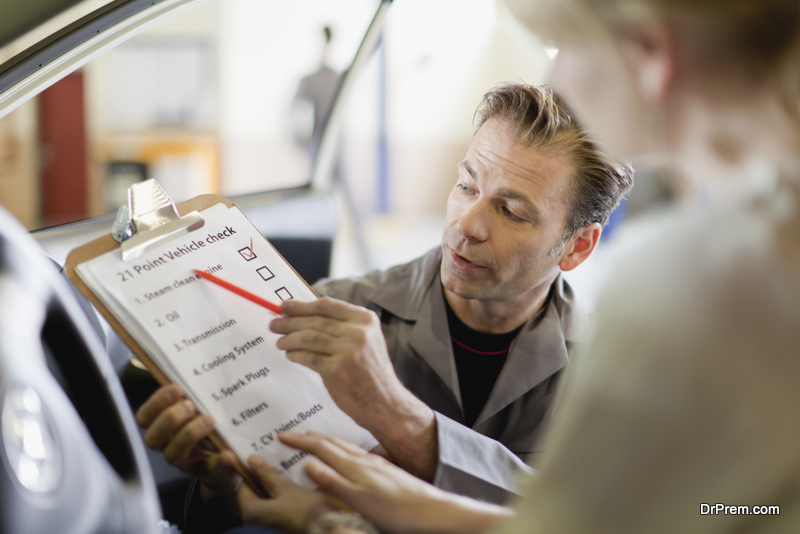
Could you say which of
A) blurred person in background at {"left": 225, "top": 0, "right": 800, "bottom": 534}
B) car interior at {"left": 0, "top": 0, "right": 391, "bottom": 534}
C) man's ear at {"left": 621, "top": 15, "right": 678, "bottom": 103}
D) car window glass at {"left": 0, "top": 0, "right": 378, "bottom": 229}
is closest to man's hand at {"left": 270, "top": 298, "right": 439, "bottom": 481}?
car interior at {"left": 0, "top": 0, "right": 391, "bottom": 534}

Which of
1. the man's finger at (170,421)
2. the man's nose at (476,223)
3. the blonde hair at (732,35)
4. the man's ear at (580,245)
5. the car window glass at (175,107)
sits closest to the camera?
the blonde hair at (732,35)

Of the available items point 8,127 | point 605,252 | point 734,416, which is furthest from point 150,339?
point 8,127

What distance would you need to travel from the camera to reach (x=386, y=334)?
1.34 metres

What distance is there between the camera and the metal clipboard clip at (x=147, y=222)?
85 centimetres

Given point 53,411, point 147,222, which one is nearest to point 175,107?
Result: point 147,222

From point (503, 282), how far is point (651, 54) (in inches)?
30.8

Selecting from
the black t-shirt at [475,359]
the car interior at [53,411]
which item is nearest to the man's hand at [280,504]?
the car interior at [53,411]

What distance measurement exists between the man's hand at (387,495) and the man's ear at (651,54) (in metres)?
0.44

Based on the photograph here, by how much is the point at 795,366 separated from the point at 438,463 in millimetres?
529

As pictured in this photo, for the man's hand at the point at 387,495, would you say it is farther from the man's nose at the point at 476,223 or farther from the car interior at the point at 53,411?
the man's nose at the point at 476,223

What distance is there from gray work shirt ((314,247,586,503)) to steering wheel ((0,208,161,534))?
692mm

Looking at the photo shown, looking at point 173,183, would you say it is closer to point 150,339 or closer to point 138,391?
point 138,391

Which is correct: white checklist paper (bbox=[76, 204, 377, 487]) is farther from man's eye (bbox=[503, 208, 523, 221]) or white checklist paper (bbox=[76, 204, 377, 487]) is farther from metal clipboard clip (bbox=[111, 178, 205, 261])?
man's eye (bbox=[503, 208, 523, 221])

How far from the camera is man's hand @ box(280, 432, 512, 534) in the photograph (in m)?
0.68
